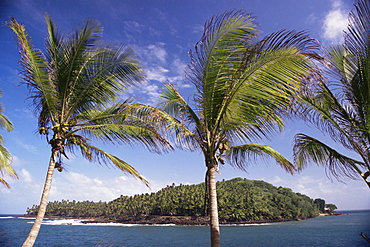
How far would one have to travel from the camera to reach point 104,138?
6.70 m

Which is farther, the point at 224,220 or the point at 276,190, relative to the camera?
the point at 276,190

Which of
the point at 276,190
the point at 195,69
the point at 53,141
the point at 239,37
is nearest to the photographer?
the point at 239,37

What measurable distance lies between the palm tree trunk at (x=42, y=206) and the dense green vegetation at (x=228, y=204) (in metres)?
75.6

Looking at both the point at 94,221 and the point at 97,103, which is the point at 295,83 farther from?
the point at 94,221

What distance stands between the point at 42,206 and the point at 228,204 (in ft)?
300

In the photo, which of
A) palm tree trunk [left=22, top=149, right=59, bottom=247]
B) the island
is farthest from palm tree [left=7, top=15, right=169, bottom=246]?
the island

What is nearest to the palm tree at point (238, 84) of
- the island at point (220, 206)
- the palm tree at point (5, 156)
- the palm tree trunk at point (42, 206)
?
the palm tree trunk at point (42, 206)

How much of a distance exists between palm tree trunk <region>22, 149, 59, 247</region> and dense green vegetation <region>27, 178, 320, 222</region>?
7560 cm

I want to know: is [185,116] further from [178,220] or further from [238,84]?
[178,220]

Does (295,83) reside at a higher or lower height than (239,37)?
lower

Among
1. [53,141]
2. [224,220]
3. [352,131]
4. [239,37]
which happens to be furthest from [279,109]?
[224,220]

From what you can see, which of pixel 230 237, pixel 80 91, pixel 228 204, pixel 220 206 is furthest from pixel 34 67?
pixel 228 204

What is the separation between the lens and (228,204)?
90812 millimetres

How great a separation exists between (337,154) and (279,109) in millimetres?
3401
